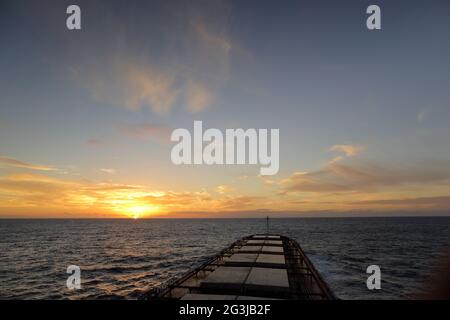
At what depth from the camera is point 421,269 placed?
59.8 meters

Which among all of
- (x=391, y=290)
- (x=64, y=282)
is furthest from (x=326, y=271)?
(x=64, y=282)

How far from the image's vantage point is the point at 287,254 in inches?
1735

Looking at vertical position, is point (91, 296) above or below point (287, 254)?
below
